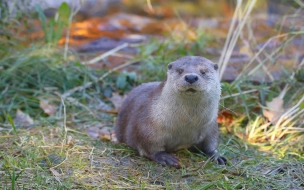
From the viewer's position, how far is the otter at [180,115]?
2967mm

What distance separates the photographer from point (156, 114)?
3131 mm

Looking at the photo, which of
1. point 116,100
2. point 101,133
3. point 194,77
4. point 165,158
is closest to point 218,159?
point 165,158

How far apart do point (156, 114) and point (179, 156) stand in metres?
0.31

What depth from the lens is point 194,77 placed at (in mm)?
2838

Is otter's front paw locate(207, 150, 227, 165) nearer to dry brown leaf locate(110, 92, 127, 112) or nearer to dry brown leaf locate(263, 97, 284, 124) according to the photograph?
dry brown leaf locate(263, 97, 284, 124)

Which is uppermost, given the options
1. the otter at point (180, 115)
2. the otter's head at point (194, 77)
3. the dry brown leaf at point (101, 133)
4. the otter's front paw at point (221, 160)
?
the otter's head at point (194, 77)

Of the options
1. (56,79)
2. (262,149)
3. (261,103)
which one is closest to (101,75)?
(56,79)

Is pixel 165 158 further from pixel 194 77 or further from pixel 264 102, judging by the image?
pixel 264 102

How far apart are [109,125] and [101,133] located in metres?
0.21

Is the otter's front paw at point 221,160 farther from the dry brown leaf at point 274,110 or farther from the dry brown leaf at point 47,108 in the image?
the dry brown leaf at point 47,108

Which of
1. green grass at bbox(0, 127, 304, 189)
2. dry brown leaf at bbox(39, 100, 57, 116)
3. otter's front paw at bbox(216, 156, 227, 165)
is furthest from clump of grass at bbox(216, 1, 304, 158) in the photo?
dry brown leaf at bbox(39, 100, 57, 116)

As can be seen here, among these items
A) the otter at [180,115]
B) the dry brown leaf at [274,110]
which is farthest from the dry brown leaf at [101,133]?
the dry brown leaf at [274,110]

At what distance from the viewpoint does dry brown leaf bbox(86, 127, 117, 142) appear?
3633 mm

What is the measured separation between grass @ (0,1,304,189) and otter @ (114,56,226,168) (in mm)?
75
